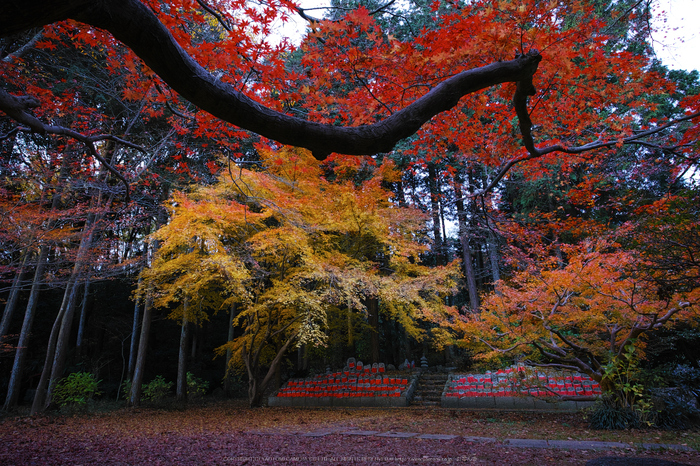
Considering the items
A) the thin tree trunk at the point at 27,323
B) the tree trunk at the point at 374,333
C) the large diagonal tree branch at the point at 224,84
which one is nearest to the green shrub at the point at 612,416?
the large diagonal tree branch at the point at 224,84

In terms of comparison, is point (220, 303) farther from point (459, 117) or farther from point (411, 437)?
point (459, 117)

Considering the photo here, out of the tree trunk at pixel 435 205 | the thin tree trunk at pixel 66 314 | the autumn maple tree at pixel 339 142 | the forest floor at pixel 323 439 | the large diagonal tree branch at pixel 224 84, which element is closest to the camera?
the large diagonal tree branch at pixel 224 84

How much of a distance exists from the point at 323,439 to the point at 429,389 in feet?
21.2

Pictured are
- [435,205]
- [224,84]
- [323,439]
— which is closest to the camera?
[224,84]

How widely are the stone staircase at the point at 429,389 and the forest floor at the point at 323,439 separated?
1883mm

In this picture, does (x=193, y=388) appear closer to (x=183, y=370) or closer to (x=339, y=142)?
(x=183, y=370)

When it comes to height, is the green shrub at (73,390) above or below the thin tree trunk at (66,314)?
below

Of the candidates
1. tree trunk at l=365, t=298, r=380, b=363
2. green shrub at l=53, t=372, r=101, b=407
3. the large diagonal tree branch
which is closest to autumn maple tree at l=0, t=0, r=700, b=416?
the large diagonal tree branch

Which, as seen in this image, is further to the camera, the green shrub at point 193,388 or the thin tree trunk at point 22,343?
the green shrub at point 193,388

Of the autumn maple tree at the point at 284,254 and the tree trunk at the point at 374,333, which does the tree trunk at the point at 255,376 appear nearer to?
the autumn maple tree at the point at 284,254

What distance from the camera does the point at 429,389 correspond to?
10500 millimetres

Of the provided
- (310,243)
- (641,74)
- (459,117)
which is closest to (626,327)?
(641,74)

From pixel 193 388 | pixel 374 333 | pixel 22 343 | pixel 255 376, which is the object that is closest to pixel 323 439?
pixel 255 376

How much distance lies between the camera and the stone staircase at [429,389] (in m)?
9.67
